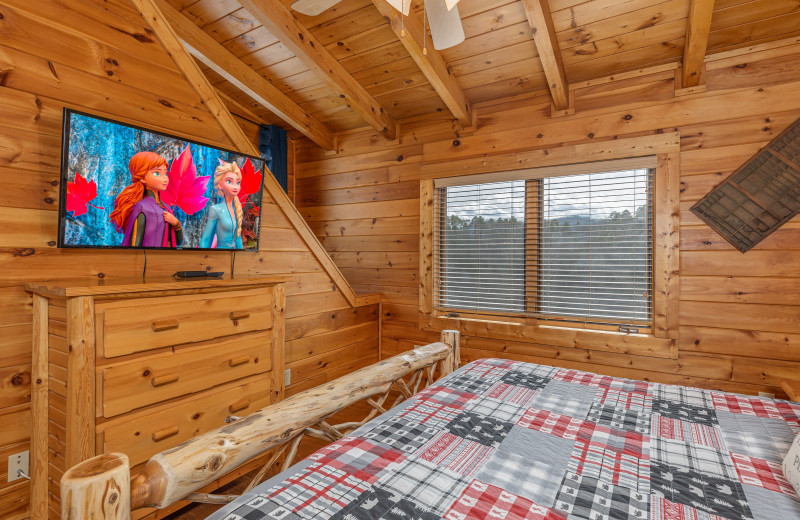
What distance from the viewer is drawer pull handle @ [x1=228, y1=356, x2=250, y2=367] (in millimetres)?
2079

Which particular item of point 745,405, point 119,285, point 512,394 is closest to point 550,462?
point 512,394

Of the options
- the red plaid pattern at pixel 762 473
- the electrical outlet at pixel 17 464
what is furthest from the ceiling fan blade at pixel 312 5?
the electrical outlet at pixel 17 464

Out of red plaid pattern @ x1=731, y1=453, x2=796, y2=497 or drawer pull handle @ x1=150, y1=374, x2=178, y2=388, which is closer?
red plaid pattern @ x1=731, y1=453, x2=796, y2=497

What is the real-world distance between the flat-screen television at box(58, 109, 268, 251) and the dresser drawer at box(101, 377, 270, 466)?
0.79 meters

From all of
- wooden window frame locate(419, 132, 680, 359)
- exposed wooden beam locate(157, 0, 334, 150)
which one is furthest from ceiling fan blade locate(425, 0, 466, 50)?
exposed wooden beam locate(157, 0, 334, 150)

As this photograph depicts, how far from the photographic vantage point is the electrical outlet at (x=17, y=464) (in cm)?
168

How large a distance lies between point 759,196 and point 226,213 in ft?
9.75

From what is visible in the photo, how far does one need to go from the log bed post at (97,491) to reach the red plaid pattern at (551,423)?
106 centimetres

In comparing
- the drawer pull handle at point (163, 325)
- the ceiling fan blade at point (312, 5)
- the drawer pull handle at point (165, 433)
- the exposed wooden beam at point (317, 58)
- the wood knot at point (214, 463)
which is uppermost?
the exposed wooden beam at point (317, 58)

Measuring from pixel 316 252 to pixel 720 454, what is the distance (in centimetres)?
242

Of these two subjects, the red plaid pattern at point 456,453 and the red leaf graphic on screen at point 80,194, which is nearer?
the red plaid pattern at point 456,453

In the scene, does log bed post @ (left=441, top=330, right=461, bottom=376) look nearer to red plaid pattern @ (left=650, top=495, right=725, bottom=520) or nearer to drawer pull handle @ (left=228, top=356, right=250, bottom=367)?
drawer pull handle @ (left=228, top=356, right=250, bottom=367)

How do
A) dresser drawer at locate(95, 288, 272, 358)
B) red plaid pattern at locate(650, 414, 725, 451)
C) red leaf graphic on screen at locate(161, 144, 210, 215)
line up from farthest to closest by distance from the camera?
red leaf graphic on screen at locate(161, 144, 210, 215)
dresser drawer at locate(95, 288, 272, 358)
red plaid pattern at locate(650, 414, 725, 451)

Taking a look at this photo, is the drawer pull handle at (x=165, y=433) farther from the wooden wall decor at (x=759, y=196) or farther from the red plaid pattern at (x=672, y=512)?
the wooden wall decor at (x=759, y=196)
